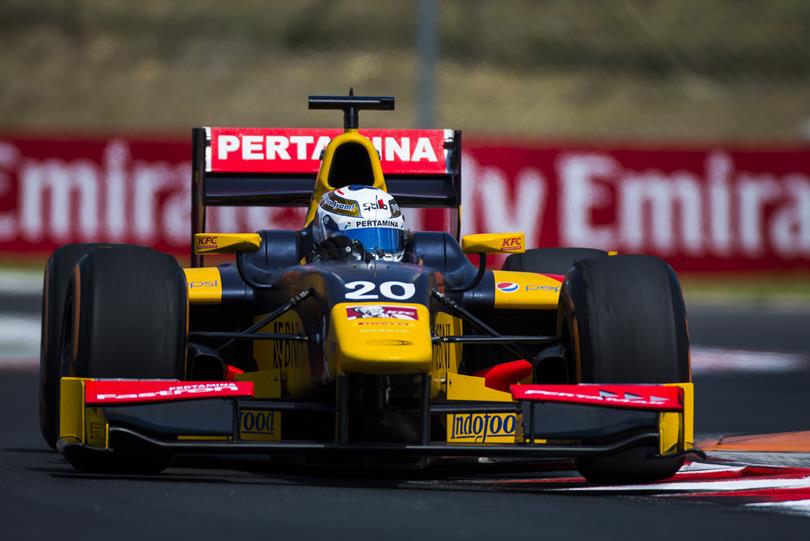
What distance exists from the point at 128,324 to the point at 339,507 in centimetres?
151

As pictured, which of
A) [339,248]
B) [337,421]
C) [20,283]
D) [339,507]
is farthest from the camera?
[20,283]

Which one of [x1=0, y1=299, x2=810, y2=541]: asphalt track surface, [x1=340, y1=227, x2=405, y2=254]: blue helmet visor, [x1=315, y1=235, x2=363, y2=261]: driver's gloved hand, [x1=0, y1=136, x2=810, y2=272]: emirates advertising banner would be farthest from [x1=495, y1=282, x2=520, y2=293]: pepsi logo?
[x1=0, y1=136, x2=810, y2=272]: emirates advertising banner

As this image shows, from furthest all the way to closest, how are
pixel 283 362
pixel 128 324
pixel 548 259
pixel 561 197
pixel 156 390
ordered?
pixel 561 197 → pixel 548 259 → pixel 283 362 → pixel 128 324 → pixel 156 390

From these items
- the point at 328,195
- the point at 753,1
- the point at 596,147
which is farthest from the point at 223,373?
the point at 753,1

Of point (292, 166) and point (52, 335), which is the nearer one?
point (52, 335)

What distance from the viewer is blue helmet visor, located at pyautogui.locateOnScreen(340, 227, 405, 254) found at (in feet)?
30.6

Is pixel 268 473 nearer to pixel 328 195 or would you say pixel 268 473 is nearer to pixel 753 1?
pixel 328 195

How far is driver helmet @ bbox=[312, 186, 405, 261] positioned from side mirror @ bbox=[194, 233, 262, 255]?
602 mm

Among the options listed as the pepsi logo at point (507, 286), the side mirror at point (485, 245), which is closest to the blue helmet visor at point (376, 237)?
the side mirror at point (485, 245)

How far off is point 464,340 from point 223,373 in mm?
1305

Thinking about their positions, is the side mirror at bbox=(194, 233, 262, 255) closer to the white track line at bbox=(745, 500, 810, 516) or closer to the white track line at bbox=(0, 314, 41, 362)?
the white track line at bbox=(745, 500, 810, 516)

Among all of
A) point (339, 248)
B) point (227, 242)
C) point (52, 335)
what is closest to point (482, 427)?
point (339, 248)

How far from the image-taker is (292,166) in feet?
38.4

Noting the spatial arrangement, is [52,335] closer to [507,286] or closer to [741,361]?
[507,286]
